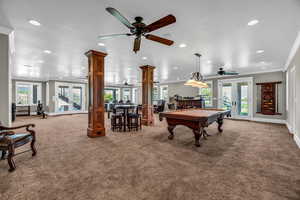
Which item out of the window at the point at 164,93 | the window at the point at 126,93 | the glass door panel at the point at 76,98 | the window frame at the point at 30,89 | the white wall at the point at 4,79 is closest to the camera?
the white wall at the point at 4,79

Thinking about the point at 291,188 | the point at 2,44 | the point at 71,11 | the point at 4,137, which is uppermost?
the point at 71,11

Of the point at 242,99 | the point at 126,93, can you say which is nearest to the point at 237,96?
the point at 242,99

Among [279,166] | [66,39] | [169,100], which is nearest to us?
[279,166]

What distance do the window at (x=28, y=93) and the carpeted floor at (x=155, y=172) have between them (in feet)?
29.4

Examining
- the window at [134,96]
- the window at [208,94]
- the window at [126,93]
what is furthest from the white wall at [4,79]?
the window at [134,96]

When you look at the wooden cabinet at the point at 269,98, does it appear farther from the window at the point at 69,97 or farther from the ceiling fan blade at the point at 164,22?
the window at the point at 69,97

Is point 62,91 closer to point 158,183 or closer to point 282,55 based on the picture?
point 158,183

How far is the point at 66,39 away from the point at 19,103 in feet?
31.7

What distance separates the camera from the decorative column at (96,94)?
4.23 m

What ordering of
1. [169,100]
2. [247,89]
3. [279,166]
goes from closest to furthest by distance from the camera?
1. [279,166]
2. [247,89]
3. [169,100]

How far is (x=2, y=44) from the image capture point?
2.91 meters

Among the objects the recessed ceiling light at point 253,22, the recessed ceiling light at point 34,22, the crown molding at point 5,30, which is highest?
the recessed ceiling light at point 34,22

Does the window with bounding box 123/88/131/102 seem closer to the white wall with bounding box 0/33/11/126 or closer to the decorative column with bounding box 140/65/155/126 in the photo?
the decorative column with bounding box 140/65/155/126

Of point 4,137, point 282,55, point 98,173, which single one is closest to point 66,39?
point 4,137
